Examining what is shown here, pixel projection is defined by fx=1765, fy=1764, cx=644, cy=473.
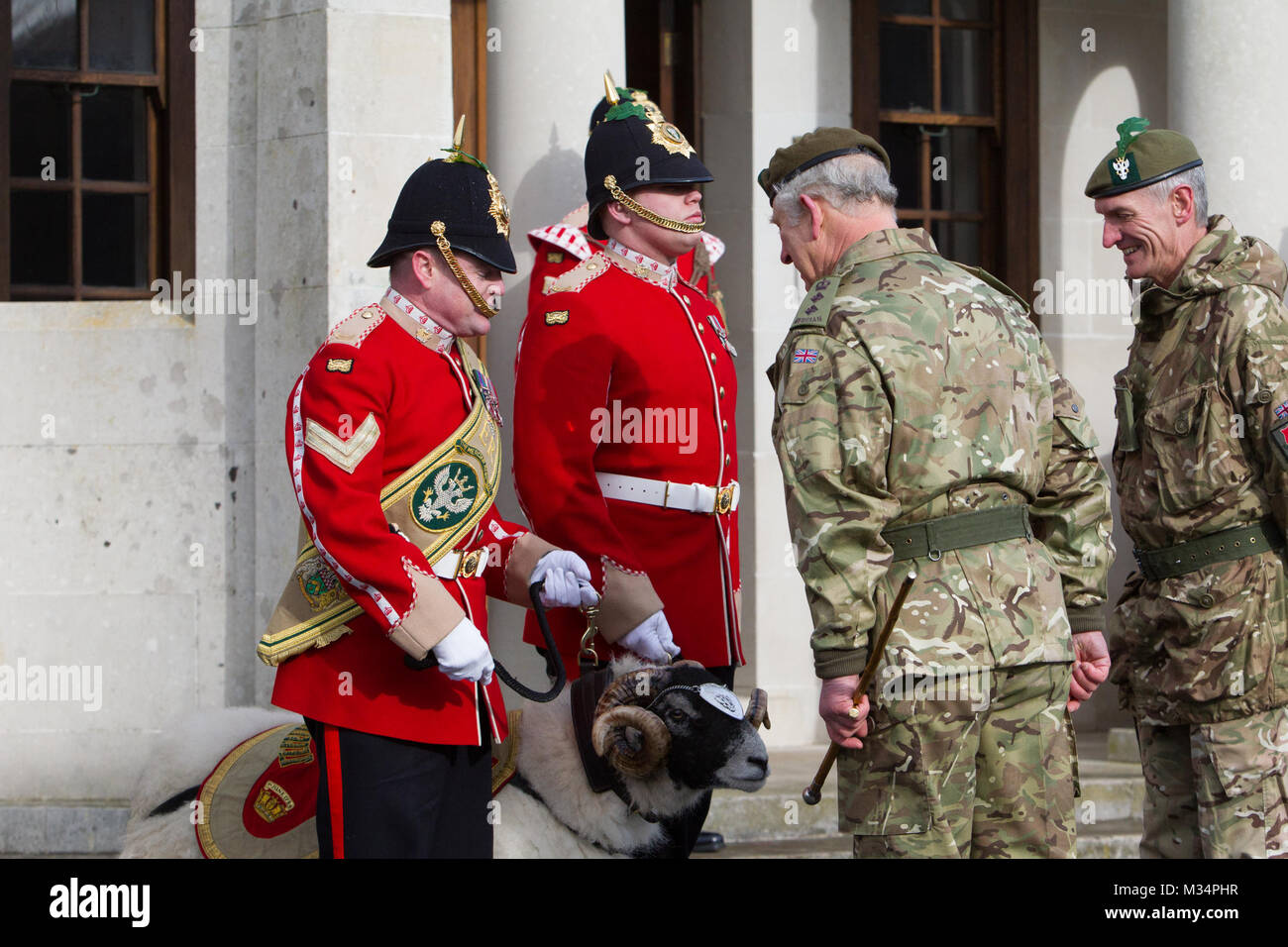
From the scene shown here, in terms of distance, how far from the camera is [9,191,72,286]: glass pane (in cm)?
665

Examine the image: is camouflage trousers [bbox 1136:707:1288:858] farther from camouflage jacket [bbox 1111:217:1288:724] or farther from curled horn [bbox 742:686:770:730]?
curled horn [bbox 742:686:770:730]

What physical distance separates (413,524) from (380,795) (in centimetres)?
56

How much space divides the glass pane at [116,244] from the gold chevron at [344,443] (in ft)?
11.4

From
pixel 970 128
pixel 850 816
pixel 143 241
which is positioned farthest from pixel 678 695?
pixel 970 128

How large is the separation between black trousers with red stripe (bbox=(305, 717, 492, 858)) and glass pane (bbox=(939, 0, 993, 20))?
527 centimetres

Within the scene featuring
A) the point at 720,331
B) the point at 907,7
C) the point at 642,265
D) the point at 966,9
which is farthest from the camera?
the point at 966,9

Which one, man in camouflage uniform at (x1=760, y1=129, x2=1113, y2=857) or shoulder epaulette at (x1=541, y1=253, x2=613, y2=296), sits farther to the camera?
shoulder epaulette at (x1=541, y1=253, x2=613, y2=296)

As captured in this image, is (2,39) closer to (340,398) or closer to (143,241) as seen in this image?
(143,241)

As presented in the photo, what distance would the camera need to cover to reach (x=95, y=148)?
263 inches

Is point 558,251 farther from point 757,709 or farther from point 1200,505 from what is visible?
point 1200,505

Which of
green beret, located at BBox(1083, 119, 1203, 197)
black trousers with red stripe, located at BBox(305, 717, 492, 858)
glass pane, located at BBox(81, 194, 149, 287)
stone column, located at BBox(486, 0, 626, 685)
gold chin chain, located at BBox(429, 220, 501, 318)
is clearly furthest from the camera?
glass pane, located at BBox(81, 194, 149, 287)

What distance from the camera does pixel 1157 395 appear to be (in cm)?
460

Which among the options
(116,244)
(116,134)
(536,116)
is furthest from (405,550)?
(116,134)

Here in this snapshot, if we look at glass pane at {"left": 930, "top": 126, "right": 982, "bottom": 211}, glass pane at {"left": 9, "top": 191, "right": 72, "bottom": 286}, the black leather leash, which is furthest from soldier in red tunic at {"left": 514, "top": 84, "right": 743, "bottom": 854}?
glass pane at {"left": 930, "top": 126, "right": 982, "bottom": 211}
